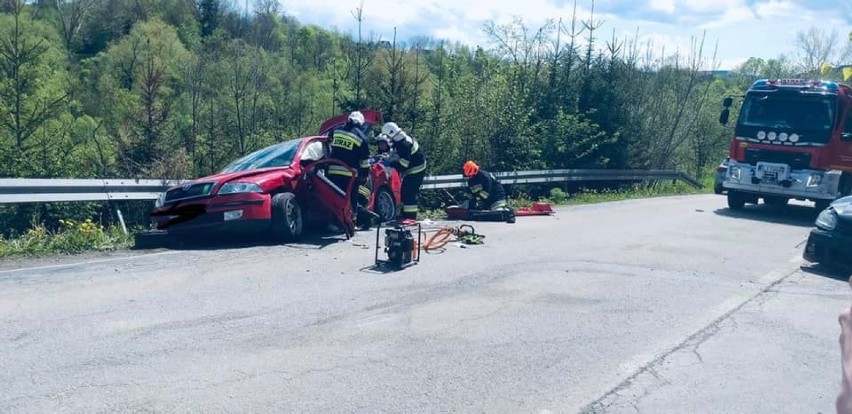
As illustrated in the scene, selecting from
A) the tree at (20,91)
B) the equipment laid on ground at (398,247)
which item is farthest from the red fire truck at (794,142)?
the tree at (20,91)

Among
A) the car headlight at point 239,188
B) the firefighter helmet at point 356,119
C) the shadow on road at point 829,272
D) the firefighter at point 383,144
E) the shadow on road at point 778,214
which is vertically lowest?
the shadow on road at point 778,214

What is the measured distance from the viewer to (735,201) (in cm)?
1827

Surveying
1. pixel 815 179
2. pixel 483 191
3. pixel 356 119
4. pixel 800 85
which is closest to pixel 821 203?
pixel 815 179

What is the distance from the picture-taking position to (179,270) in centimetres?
880

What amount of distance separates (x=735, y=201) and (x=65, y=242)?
1448 centimetres

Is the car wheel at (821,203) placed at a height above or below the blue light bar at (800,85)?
below

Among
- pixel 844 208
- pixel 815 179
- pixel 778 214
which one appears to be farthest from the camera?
pixel 778 214

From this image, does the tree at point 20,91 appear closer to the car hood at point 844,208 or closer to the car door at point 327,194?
the car door at point 327,194

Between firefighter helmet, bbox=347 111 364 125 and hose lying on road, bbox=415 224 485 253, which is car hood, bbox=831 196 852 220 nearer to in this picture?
hose lying on road, bbox=415 224 485 253

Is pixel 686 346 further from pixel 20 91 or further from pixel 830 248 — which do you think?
pixel 20 91

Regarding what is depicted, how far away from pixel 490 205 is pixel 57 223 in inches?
312

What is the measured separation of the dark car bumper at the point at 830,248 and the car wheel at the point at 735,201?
7.90 meters

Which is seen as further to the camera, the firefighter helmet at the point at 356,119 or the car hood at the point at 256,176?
the firefighter helmet at the point at 356,119

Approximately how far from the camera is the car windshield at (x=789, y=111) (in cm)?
1659
